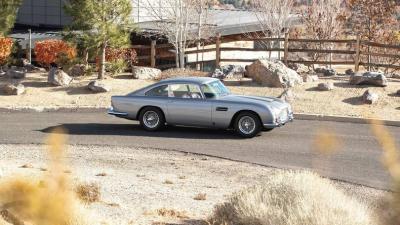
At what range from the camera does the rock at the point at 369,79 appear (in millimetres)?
23031

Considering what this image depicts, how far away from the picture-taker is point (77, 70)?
2695cm

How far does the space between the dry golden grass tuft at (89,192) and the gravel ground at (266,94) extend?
11.2m

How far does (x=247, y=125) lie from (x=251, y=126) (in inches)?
4.0

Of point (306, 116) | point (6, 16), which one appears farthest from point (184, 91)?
point (6, 16)

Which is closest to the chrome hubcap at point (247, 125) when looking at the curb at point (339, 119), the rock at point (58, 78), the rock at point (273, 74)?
the curb at point (339, 119)

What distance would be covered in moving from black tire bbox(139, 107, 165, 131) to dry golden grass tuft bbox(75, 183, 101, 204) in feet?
22.1

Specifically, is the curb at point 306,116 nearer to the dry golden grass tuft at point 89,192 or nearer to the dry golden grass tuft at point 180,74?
the dry golden grass tuft at point 180,74

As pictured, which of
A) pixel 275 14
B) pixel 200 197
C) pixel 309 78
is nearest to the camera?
pixel 200 197

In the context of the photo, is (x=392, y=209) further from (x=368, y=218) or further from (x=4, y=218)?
(x=4, y=218)

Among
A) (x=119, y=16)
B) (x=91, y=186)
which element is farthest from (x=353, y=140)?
(x=119, y=16)

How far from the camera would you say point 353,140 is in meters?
16.5

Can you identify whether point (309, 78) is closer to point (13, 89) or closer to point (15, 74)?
point (13, 89)

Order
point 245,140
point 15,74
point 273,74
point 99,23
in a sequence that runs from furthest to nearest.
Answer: point 15,74, point 99,23, point 273,74, point 245,140

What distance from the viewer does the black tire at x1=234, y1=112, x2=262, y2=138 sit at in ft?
54.0
